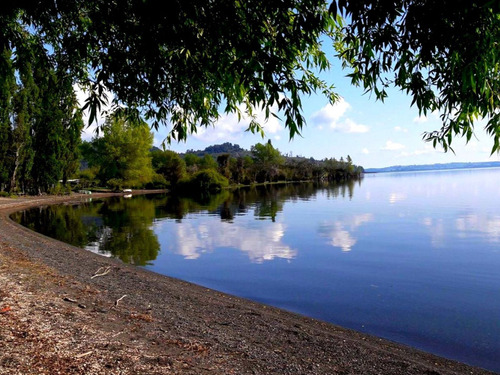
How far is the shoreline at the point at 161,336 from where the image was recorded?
16.9 ft

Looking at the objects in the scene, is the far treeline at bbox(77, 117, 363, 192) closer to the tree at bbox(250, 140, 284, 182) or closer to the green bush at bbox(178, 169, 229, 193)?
Result: the green bush at bbox(178, 169, 229, 193)

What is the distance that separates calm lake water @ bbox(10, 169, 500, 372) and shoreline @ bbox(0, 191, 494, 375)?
160cm

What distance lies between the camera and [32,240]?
1973 cm

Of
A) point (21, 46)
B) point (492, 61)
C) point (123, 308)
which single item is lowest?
point (123, 308)

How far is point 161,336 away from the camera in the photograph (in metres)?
6.55

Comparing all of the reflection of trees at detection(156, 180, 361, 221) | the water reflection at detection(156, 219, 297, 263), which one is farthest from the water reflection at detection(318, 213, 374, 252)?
the reflection of trees at detection(156, 180, 361, 221)

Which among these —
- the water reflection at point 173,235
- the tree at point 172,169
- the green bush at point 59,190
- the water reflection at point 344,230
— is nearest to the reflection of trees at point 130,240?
the water reflection at point 173,235

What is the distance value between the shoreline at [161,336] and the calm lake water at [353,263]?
1597mm

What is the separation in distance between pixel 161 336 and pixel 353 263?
39.4ft

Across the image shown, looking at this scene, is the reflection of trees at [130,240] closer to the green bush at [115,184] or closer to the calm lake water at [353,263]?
the calm lake water at [353,263]

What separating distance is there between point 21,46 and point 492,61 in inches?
196

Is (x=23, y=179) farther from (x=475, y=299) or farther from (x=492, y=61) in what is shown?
(x=492, y=61)

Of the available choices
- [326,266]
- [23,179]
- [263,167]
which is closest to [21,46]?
[326,266]

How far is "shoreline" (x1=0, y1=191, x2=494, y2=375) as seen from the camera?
203 inches
